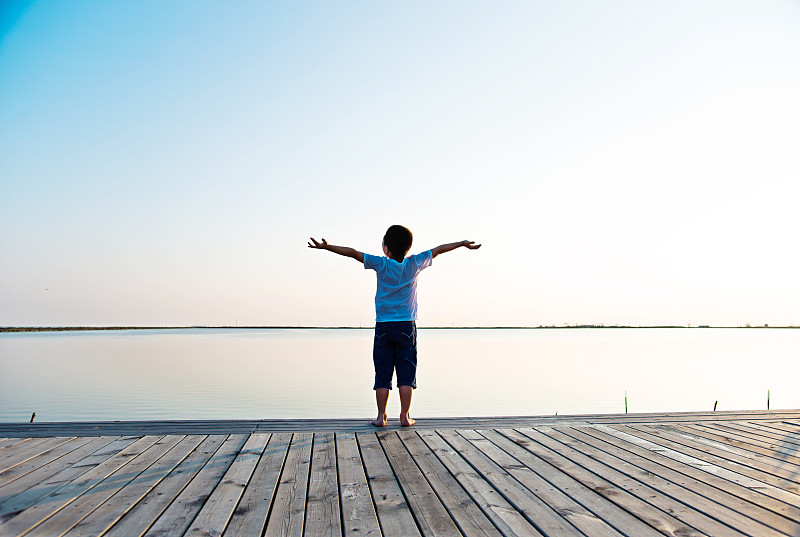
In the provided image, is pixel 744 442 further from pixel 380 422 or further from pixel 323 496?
pixel 323 496

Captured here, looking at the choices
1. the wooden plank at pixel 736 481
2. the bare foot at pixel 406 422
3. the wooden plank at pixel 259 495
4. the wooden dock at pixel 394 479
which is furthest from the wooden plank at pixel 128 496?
the wooden plank at pixel 736 481

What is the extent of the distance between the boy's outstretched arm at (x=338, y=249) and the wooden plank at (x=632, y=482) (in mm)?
1813

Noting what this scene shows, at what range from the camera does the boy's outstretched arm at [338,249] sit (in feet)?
13.4

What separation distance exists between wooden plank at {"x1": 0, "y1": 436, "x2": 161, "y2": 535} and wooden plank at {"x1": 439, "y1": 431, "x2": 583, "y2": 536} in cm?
192

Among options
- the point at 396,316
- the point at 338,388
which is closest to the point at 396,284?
the point at 396,316

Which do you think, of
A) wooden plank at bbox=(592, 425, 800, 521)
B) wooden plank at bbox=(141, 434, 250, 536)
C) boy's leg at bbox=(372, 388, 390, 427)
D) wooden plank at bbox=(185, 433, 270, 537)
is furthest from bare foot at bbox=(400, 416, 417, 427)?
wooden plank at bbox=(592, 425, 800, 521)

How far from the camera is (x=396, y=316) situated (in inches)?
173

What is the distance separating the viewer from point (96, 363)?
25016mm

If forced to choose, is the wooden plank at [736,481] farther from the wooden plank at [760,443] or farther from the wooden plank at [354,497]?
the wooden plank at [354,497]

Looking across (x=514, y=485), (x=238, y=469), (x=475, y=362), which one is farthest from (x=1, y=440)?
(x=475, y=362)

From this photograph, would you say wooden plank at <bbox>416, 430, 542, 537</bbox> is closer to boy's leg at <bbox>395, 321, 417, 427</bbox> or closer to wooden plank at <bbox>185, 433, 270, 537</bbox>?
boy's leg at <bbox>395, 321, 417, 427</bbox>

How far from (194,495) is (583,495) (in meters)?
1.77

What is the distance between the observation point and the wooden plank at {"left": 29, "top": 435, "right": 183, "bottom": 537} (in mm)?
2088

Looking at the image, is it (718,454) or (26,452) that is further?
(718,454)
